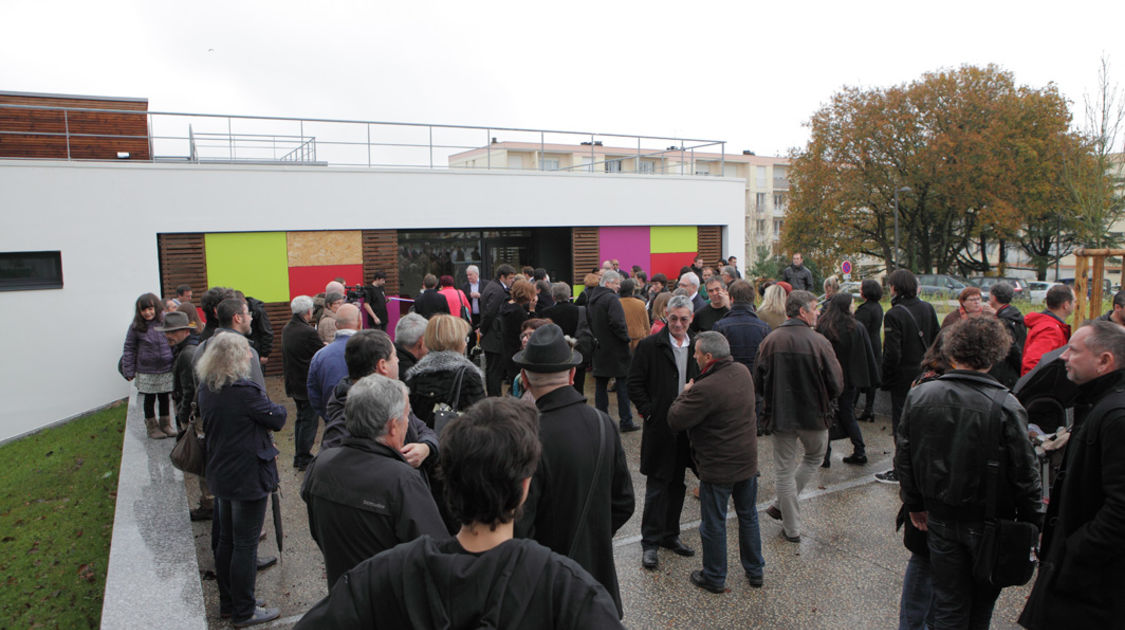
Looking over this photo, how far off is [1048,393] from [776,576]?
2040 mm

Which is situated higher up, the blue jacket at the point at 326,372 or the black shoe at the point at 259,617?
the blue jacket at the point at 326,372

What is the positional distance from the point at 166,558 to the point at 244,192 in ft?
30.0

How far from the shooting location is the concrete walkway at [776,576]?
4277 millimetres

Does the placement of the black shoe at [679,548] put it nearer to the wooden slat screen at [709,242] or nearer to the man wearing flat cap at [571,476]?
the man wearing flat cap at [571,476]

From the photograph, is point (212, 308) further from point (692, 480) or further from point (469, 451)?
point (469, 451)

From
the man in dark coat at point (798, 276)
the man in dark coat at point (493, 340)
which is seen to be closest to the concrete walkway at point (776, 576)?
the man in dark coat at point (493, 340)

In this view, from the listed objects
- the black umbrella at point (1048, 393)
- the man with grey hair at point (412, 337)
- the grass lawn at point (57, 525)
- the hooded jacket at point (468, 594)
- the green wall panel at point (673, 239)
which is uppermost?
the green wall panel at point (673, 239)

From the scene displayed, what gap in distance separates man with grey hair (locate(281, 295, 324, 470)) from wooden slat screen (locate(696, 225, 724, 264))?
1142 centimetres

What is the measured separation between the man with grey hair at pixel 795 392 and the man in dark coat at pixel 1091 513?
2053 mm

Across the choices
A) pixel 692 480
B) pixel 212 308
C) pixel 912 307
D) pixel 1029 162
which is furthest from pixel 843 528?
pixel 1029 162

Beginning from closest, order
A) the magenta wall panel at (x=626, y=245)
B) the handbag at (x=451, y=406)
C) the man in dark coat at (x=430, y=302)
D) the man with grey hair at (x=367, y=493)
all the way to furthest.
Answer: the man with grey hair at (x=367, y=493), the handbag at (x=451, y=406), the man in dark coat at (x=430, y=302), the magenta wall panel at (x=626, y=245)

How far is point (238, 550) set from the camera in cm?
419

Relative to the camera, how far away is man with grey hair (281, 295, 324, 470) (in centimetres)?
703

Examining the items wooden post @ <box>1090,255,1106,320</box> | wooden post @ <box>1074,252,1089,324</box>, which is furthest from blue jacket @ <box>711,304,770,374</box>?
wooden post @ <box>1090,255,1106,320</box>
